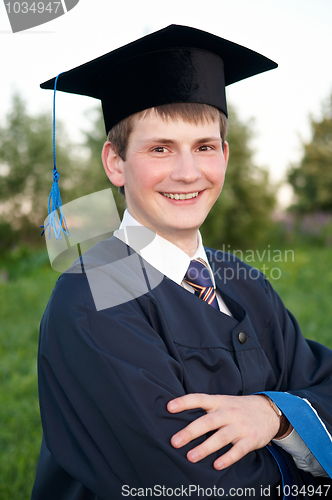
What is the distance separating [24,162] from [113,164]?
37.2 feet

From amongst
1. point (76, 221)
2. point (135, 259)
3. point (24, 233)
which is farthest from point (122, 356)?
point (24, 233)

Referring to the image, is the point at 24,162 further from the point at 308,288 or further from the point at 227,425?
the point at 227,425

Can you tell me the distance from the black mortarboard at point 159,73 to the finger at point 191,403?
103cm

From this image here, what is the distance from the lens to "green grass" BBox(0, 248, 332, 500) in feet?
9.75

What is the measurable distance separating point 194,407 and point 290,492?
46 cm

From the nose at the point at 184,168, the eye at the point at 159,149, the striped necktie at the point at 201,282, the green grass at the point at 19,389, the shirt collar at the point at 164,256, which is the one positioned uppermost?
the eye at the point at 159,149

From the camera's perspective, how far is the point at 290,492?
139 centimetres

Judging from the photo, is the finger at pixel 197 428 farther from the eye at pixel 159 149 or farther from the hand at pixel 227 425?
the eye at pixel 159 149

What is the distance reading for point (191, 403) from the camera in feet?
4.19

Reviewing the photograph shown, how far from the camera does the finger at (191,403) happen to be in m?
1.25

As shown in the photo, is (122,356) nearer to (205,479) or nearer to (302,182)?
(205,479)

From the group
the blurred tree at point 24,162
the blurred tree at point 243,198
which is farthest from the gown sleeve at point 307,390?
the blurred tree at point 243,198

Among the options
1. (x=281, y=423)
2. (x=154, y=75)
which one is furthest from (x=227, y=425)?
(x=154, y=75)

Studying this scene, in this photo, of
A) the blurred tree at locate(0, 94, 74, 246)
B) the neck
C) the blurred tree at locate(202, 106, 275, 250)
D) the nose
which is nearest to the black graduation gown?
the neck
